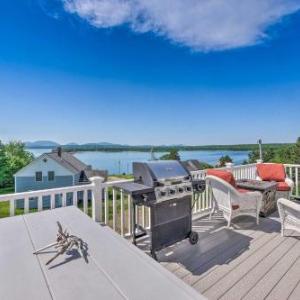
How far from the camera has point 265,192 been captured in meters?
4.51

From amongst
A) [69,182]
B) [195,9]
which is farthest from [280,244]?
[69,182]

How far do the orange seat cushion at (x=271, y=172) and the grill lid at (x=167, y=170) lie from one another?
3.44 meters

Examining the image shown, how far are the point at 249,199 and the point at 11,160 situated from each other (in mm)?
31403

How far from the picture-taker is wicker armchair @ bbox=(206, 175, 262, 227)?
4008mm

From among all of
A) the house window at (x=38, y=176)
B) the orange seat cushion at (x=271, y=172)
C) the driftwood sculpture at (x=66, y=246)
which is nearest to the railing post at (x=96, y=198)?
the driftwood sculpture at (x=66, y=246)

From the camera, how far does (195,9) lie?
17.8ft

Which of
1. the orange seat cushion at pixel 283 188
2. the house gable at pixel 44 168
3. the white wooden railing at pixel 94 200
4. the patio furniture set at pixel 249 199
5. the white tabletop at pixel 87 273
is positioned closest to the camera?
the white tabletop at pixel 87 273

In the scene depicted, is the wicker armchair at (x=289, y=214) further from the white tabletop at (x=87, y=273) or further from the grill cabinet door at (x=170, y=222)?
the white tabletop at (x=87, y=273)

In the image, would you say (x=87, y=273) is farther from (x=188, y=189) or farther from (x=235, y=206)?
(x=235, y=206)

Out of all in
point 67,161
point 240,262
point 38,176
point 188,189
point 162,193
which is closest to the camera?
point 162,193

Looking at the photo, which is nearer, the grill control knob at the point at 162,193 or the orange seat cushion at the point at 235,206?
the grill control knob at the point at 162,193

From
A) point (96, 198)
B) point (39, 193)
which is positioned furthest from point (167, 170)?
point (39, 193)

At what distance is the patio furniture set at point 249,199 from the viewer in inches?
140

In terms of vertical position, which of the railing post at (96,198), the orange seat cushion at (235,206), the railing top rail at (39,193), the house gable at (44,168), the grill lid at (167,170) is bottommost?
the house gable at (44,168)
